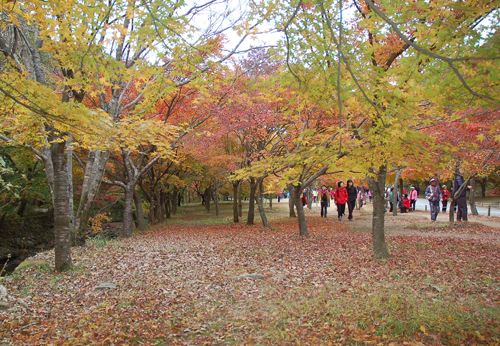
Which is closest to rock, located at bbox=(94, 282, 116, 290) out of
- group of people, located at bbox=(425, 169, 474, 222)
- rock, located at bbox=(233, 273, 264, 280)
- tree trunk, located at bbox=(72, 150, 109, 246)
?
rock, located at bbox=(233, 273, 264, 280)

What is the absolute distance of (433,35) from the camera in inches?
133

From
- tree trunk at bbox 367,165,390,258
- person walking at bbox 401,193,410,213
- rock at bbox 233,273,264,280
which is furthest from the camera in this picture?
person walking at bbox 401,193,410,213

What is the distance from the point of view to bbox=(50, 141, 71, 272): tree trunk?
685cm

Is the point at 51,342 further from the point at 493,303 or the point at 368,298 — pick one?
the point at 493,303

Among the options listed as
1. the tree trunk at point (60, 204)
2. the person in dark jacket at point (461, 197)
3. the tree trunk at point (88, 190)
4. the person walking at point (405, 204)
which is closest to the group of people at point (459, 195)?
Result: the person in dark jacket at point (461, 197)

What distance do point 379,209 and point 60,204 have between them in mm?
7092

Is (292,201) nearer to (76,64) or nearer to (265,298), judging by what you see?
(265,298)

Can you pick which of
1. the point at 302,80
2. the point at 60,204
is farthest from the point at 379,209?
the point at 60,204

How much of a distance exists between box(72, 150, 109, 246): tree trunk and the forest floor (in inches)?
56.0

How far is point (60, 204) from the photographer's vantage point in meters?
6.96

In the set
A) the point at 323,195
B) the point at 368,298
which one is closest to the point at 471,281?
the point at 368,298

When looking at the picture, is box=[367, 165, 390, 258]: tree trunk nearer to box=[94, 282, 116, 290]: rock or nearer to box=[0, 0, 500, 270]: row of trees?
box=[0, 0, 500, 270]: row of trees

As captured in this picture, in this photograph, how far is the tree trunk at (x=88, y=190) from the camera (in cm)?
996

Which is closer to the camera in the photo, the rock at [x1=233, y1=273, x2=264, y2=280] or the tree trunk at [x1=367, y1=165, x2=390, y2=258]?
the rock at [x1=233, y1=273, x2=264, y2=280]
